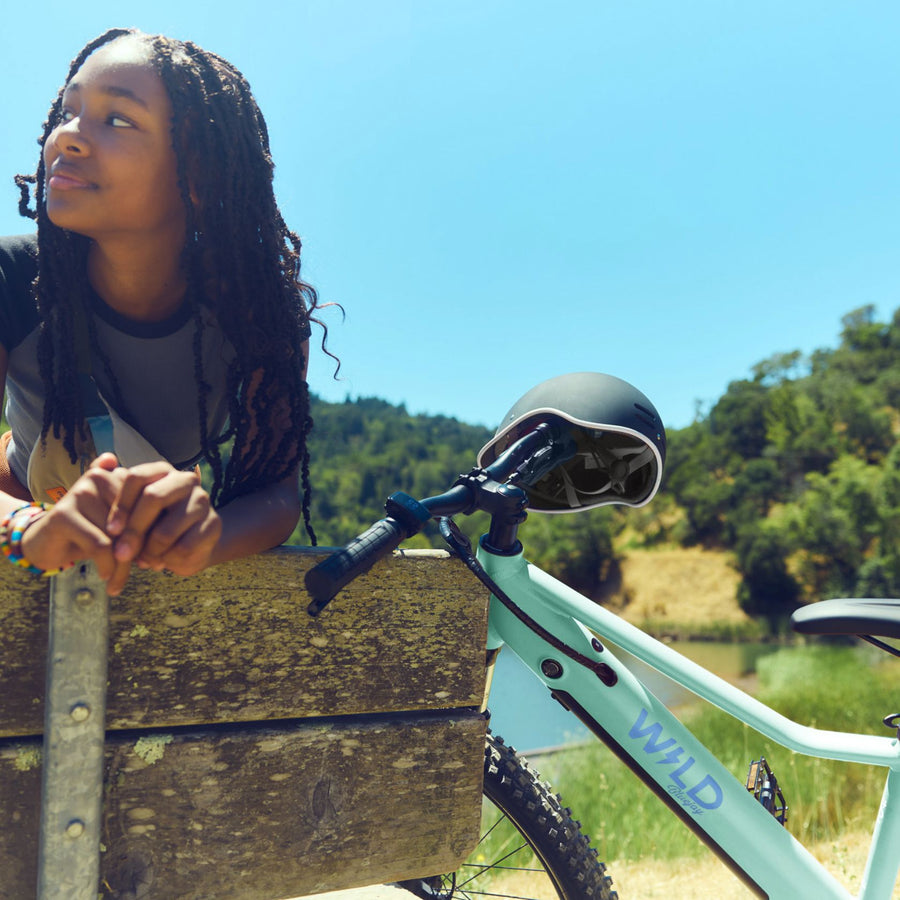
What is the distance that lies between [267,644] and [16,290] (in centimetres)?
92

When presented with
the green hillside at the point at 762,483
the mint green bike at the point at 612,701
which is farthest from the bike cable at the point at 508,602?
the green hillside at the point at 762,483

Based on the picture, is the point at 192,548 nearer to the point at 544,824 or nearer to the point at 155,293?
the point at 155,293

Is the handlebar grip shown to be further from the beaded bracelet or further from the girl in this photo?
the beaded bracelet

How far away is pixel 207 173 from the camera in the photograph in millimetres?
1418

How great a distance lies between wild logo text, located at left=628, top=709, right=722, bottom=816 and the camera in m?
1.42

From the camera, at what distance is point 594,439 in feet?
5.24

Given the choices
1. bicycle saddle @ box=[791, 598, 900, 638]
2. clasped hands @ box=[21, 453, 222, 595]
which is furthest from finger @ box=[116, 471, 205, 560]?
bicycle saddle @ box=[791, 598, 900, 638]

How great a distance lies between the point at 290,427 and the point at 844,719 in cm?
1064

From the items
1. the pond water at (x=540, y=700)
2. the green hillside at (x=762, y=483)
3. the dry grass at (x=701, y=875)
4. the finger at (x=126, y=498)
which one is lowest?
the green hillside at (x=762, y=483)

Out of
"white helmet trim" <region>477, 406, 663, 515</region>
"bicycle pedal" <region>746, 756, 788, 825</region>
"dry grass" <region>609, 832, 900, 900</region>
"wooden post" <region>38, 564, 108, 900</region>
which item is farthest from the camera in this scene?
"dry grass" <region>609, 832, 900, 900</region>

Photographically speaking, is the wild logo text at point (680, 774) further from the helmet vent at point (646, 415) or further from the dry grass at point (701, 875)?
the dry grass at point (701, 875)

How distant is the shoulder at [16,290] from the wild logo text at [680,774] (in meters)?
1.45

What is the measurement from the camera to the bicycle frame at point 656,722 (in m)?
1.43

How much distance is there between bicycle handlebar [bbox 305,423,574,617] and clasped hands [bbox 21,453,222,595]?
23 cm
